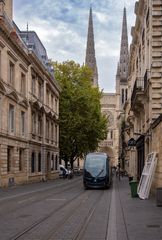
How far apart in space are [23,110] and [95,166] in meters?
9.36

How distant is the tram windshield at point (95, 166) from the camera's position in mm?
41156

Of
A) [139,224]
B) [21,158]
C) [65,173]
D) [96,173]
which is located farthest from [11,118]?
[65,173]

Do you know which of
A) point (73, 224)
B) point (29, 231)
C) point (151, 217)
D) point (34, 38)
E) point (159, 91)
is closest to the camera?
point (29, 231)

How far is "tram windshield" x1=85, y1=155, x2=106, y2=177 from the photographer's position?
135 feet

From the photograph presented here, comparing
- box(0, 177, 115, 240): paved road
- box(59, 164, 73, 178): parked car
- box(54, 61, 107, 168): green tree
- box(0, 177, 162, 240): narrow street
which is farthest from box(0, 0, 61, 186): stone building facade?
box(0, 177, 162, 240): narrow street

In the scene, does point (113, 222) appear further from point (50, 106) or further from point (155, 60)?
point (50, 106)

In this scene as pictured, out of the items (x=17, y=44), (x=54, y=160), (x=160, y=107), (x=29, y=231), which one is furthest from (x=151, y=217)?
(x=54, y=160)

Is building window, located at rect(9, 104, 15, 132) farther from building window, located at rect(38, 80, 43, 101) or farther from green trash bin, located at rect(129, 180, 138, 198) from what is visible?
green trash bin, located at rect(129, 180, 138, 198)

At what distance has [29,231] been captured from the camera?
13.9 metres

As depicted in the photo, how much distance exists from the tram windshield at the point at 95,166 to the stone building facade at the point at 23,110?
6.16 m

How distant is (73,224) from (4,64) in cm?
A: 2566

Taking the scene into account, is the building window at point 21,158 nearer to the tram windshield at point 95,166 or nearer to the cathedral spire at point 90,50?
the tram windshield at point 95,166

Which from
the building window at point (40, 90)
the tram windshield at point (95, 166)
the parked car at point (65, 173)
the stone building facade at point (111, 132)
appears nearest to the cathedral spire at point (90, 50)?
the stone building facade at point (111, 132)

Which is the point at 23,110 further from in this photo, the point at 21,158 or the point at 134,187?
the point at 134,187
